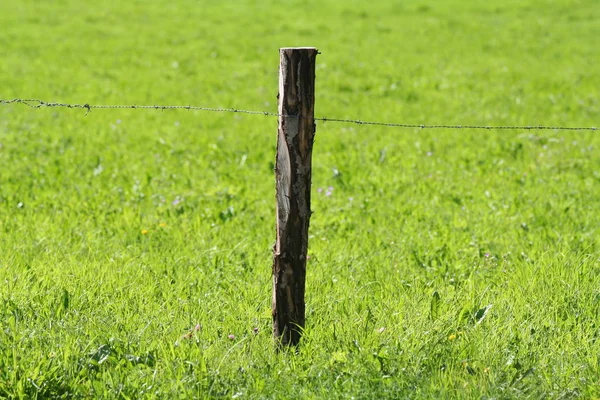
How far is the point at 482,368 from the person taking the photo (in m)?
4.11

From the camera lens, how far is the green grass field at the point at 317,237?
162 inches

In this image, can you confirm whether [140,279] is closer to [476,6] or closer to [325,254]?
[325,254]

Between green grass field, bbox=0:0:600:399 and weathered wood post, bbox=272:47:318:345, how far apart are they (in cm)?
22

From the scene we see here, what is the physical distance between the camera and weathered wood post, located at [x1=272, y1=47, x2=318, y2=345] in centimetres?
420

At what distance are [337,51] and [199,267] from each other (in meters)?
13.2

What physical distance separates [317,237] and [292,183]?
242 centimetres

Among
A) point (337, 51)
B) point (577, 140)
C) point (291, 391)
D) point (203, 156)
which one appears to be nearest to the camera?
point (291, 391)

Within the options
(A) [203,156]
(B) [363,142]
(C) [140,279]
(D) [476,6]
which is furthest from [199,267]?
(D) [476,6]

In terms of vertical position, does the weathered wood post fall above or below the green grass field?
above

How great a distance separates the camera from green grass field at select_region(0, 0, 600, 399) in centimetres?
411

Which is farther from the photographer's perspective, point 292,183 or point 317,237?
point 317,237

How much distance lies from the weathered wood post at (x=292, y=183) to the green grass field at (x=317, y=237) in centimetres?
22

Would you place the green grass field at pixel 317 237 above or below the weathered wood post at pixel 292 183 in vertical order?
below

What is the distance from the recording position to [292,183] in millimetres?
4266
